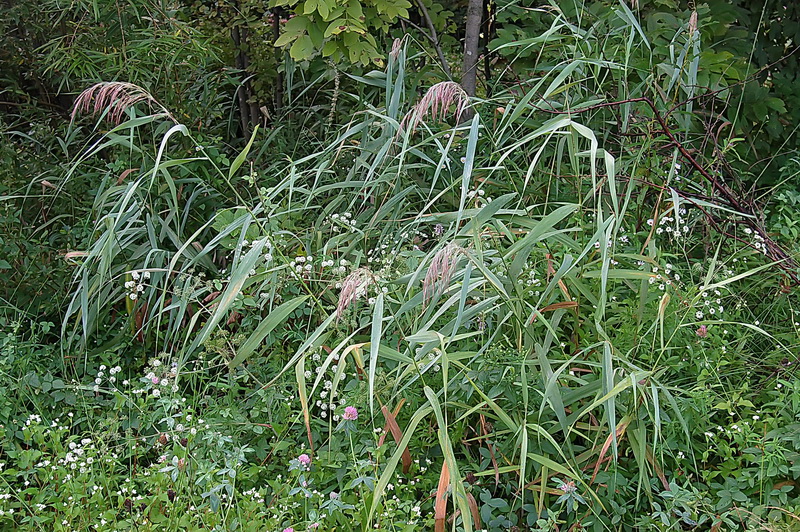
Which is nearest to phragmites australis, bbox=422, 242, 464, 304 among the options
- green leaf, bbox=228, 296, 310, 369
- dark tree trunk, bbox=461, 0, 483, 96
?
green leaf, bbox=228, 296, 310, 369

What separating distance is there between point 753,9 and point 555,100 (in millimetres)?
1850

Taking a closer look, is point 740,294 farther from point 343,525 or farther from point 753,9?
point 753,9

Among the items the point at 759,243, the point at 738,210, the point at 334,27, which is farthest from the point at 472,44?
the point at 759,243

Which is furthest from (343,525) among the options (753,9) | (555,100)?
(753,9)

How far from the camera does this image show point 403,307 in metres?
2.11

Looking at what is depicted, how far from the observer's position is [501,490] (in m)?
2.33

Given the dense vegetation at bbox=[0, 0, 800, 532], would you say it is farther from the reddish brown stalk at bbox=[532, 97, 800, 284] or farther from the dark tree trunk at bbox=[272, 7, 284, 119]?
the dark tree trunk at bbox=[272, 7, 284, 119]

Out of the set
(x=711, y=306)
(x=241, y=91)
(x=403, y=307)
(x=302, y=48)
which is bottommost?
(x=711, y=306)

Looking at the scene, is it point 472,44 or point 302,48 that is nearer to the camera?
point 302,48

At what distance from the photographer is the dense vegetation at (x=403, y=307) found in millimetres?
2104

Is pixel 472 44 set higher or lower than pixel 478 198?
higher

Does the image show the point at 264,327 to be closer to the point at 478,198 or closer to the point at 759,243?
the point at 478,198

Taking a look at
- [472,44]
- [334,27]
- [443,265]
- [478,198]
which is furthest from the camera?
[472,44]

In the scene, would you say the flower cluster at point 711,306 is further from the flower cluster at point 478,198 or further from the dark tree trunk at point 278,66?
the dark tree trunk at point 278,66
